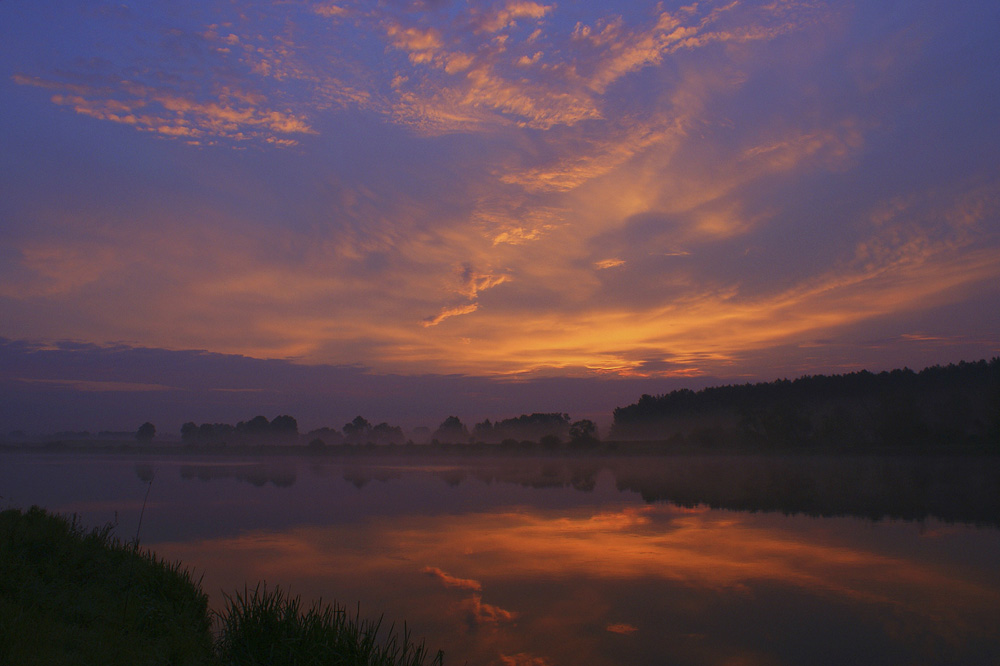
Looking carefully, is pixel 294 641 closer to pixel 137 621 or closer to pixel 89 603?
pixel 137 621

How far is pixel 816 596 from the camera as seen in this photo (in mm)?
11195

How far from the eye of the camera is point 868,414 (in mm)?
61750

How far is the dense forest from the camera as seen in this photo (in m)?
54.9

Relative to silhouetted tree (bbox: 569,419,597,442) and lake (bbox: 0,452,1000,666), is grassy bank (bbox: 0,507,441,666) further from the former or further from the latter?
silhouetted tree (bbox: 569,419,597,442)

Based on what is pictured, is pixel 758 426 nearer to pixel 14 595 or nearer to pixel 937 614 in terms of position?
pixel 937 614

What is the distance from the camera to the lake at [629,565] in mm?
9117

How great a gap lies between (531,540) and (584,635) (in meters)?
7.55

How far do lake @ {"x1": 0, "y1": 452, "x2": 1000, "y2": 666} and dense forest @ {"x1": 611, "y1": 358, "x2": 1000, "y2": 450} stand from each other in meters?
30.3

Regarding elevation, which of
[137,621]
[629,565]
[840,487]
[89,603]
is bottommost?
[840,487]

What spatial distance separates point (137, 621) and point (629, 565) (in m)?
9.71

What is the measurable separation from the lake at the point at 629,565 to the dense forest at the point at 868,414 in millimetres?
30344

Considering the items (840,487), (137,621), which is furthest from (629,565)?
(840,487)

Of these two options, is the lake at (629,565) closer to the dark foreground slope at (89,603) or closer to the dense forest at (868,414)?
the dark foreground slope at (89,603)

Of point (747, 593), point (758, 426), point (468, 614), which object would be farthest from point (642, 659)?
point (758, 426)
